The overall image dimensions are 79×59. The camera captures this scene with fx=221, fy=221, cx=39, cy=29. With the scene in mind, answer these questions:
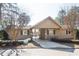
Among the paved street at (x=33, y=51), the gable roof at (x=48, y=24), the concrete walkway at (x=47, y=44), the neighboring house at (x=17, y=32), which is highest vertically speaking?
the gable roof at (x=48, y=24)

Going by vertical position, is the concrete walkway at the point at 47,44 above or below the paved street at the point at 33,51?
above

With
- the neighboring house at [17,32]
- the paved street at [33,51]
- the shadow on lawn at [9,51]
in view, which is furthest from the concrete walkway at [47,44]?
the shadow on lawn at [9,51]

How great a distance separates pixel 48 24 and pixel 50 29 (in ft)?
0.31

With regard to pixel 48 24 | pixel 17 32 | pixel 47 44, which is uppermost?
pixel 48 24

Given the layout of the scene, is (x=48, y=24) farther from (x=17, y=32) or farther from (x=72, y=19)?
(x=17, y=32)

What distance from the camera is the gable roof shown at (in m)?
3.82

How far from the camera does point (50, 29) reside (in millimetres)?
3859

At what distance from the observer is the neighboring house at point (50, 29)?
3830 millimetres

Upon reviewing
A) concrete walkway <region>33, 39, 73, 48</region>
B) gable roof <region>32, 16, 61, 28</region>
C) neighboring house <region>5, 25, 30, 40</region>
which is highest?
gable roof <region>32, 16, 61, 28</region>

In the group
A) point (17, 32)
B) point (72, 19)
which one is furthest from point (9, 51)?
point (72, 19)

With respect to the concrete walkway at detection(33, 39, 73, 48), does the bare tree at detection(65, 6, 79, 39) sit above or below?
above

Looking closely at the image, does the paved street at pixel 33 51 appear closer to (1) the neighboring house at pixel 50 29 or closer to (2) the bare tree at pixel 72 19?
(1) the neighboring house at pixel 50 29

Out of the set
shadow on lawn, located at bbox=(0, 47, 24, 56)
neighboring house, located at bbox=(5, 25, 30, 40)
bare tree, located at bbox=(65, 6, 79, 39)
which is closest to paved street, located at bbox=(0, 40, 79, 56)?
shadow on lawn, located at bbox=(0, 47, 24, 56)

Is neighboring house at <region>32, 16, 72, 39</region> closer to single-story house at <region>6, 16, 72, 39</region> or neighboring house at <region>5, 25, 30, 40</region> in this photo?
single-story house at <region>6, 16, 72, 39</region>
